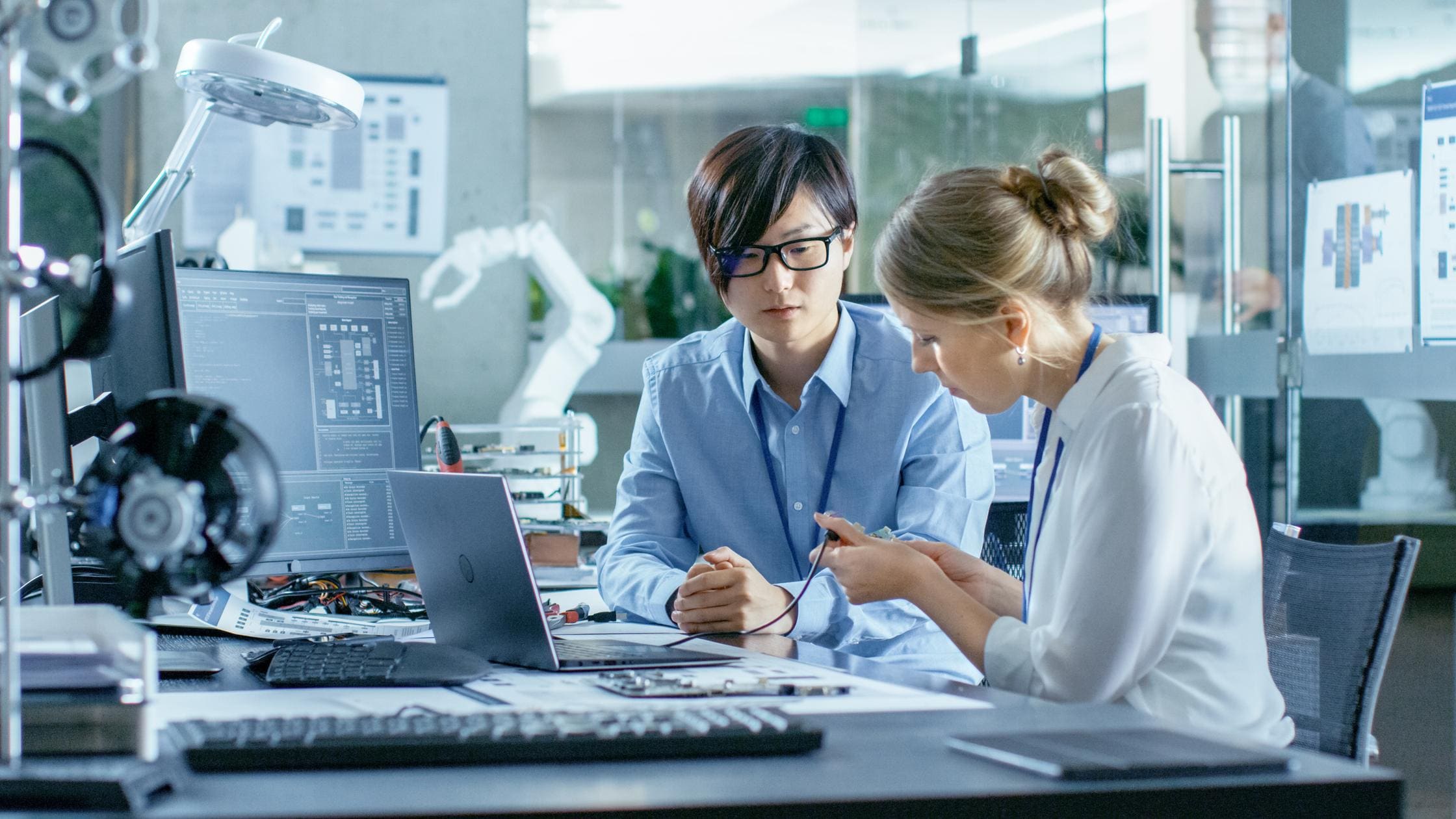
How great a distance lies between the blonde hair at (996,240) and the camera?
1422 mm

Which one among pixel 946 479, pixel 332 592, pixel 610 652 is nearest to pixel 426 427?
pixel 332 592

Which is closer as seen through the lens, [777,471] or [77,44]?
[77,44]

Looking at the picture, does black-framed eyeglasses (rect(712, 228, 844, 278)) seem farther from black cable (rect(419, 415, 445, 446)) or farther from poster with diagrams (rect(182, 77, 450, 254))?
poster with diagrams (rect(182, 77, 450, 254))

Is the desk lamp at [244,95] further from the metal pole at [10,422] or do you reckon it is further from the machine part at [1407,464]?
the machine part at [1407,464]

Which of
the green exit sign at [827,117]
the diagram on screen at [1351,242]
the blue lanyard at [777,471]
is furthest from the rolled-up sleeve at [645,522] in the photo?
the green exit sign at [827,117]

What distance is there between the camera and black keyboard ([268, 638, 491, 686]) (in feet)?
3.83

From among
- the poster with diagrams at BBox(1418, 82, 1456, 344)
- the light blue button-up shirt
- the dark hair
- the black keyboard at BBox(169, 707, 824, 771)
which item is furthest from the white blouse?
the poster with diagrams at BBox(1418, 82, 1456, 344)

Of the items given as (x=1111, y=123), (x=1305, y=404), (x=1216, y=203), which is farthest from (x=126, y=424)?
(x=1216, y=203)

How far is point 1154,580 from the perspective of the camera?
1.21 meters

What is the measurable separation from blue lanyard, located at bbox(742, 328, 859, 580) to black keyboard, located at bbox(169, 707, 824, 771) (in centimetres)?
98

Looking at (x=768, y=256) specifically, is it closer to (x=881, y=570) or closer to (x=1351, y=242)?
(x=881, y=570)

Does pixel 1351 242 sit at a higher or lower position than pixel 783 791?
higher

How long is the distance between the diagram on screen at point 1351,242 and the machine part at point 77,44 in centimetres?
264

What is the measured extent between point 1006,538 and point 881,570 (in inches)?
28.0
